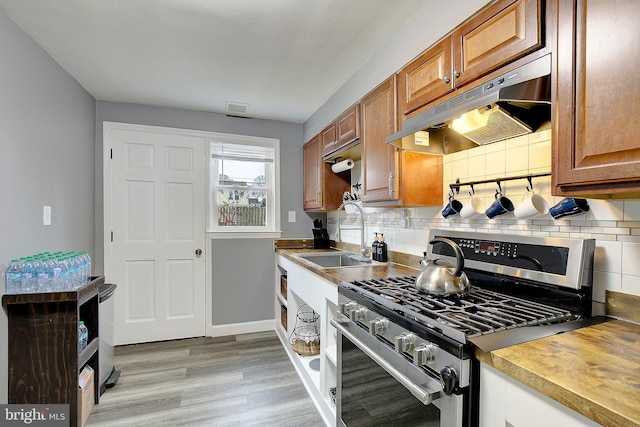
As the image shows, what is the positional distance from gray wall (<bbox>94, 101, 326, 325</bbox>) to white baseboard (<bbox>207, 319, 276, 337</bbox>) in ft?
0.14

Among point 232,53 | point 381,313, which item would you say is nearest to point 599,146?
point 381,313

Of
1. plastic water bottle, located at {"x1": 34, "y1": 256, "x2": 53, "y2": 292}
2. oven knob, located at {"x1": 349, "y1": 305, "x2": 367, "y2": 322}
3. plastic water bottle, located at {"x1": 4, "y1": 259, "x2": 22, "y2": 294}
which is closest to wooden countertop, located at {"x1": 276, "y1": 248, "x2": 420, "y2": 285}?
oven knob, located at {"x1": 349, "y1": 305, "x2": 367, "y2": 322}

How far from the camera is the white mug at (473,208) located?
5.01ft

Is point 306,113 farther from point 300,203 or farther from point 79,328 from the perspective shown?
point 79,328

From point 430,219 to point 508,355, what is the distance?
3.91ft

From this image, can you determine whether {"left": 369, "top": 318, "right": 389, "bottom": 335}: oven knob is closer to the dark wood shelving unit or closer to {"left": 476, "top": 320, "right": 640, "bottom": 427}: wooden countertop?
{"left": 476, "top": 320, "right": 640, "bottom": 427}: wooden countertop

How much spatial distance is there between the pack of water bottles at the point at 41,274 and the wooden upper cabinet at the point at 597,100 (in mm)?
2352

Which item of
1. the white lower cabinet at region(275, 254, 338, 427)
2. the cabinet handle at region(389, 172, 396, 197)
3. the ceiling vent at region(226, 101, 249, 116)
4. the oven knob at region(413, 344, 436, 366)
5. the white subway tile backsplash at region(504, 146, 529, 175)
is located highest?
the ceiling vent at region(226, 101, 249, 116)

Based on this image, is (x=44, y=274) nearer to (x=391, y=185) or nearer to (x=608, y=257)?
(x=391, y=185)

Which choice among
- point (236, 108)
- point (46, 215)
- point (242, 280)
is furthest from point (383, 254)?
point (46, 215)

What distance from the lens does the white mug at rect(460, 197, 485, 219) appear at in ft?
5.01

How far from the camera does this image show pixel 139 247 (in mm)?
2945

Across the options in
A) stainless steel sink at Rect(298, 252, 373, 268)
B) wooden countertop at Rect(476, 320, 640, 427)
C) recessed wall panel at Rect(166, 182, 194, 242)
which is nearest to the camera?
wooden countertop at Rect(476, 320, 640, 427)

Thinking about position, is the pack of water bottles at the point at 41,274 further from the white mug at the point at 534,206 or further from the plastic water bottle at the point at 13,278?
the white mug at the point at 534,206
